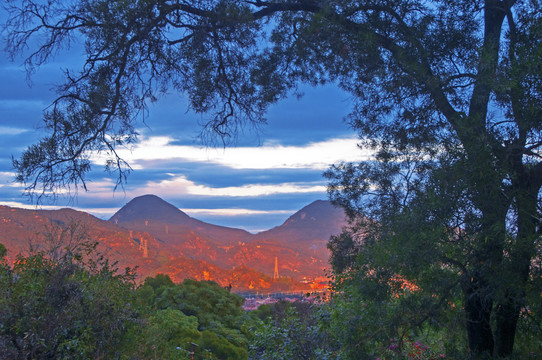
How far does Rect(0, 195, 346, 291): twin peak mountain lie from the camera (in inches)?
1203

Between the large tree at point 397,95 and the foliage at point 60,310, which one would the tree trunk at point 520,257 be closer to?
the large tree at point 397,95

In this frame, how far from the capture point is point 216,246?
155 ft

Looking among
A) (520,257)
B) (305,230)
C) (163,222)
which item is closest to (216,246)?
(163,222)

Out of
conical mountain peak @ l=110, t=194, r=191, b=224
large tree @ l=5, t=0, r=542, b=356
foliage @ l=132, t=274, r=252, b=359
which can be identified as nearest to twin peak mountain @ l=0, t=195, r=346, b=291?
conical mountain peak @ l=110, t=194, r=191, b=224

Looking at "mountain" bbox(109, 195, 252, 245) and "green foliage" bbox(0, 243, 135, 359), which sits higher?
"mountain" bbox(109, 195, 252, 245)

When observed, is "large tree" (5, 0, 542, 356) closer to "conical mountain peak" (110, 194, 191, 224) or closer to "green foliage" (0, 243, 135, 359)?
"green foliage" (0, 243, 135, 359)

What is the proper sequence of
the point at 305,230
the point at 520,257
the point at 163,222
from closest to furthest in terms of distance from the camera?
the point at 520,257 → the point at 305,230 → the point at 163,222

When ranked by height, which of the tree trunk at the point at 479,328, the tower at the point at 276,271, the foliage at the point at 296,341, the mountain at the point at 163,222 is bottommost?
the tower at the point at 276,271

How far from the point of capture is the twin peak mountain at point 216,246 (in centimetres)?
3055

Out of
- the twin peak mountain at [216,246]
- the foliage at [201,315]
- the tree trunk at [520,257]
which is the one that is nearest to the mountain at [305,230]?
the twin peak mountain at [216,246]

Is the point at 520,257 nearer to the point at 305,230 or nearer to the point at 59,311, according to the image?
the point at 59,311

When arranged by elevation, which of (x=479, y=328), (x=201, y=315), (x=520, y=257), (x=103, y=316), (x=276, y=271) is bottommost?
(x=276, y=271)

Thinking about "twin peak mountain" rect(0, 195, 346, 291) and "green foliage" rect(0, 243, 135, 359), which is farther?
"twin peak mountain" rect(0, 195, 346, 291)

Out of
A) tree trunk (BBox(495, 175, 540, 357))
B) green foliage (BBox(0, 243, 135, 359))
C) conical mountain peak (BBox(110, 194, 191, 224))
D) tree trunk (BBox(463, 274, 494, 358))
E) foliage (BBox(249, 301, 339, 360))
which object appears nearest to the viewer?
tree trunk (BBox(495, 175, 540, 357))
